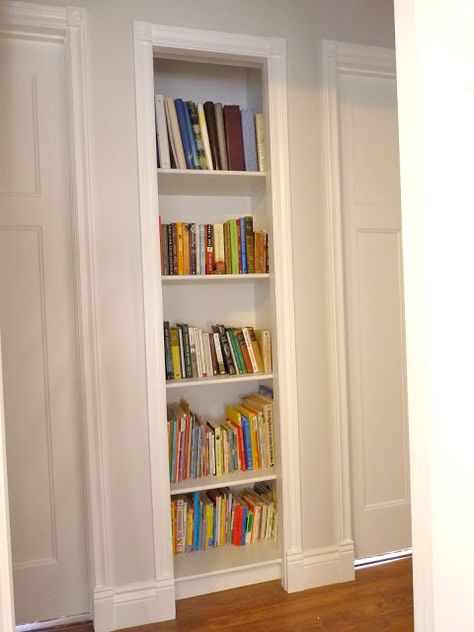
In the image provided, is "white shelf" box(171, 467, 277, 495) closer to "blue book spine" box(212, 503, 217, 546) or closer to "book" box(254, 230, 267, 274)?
"blue book spine" box(212, 503, 217, 546)

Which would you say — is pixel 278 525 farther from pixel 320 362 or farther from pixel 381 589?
pixel 320 362

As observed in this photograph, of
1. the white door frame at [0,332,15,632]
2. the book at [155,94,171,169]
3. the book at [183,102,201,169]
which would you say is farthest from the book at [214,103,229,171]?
the white door frame at [0,332,15,632]

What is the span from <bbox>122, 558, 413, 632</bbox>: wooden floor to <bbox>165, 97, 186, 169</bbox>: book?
1.88 metres

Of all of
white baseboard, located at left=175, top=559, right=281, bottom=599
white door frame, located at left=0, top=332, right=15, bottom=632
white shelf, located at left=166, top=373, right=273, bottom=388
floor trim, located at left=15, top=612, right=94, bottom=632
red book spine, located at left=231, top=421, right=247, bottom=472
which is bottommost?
floor trim, located at left=15, top=612, right=94, bottom=632

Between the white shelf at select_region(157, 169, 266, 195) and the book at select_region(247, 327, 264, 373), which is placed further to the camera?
the book at select_region(247, 327, 264, 373)

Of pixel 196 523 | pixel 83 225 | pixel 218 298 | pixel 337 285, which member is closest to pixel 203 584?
pixel 196 523

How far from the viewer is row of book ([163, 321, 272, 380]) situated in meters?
2.30

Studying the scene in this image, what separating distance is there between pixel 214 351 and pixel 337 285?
641mm

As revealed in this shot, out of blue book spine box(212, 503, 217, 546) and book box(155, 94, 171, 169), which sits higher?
book box(155, 94, 171, 169)

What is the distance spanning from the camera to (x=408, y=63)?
861 millimetres

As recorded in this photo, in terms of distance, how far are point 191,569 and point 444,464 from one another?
1.72 meters

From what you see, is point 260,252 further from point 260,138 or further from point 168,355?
point 168,355

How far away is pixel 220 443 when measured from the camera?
237 centimetres

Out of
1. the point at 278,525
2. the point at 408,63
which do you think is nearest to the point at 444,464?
the point at 408,63
